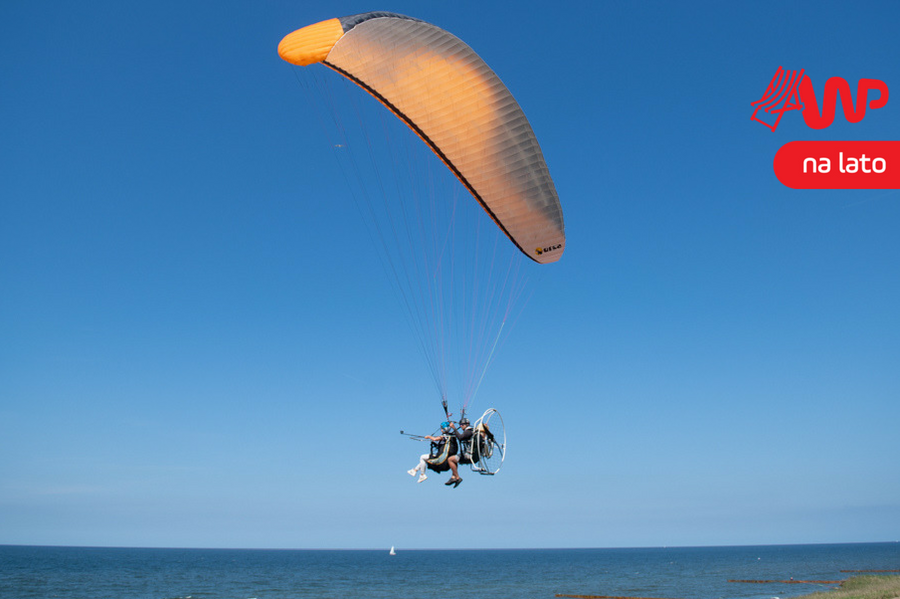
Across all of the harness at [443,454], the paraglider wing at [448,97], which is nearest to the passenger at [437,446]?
the harness at [443,454]

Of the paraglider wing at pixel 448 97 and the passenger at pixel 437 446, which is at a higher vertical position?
the paraglider wing at pixel 448 97

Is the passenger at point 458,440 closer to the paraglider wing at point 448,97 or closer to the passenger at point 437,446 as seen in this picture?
the passenger at point 437,446

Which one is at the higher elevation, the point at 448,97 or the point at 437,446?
the point at 448,97

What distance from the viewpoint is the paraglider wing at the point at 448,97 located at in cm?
1234

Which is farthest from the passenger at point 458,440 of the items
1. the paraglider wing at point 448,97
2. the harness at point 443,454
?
the paraglider wing at point 448,97

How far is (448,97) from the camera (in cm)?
1259

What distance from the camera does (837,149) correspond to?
12.5m

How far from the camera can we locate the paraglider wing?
1234cm

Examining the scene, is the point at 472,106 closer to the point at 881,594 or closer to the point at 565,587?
the point at 881,594

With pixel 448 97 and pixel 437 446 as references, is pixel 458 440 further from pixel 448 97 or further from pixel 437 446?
pixel 448 97

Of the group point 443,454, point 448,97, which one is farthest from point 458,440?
point 448,97

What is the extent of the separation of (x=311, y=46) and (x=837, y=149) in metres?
9.54

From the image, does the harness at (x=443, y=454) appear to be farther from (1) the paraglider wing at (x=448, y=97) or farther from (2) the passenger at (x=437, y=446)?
(1) the paraglider wing at (x=448, y=97)

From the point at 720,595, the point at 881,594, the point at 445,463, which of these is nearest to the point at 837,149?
the point at 445,463
